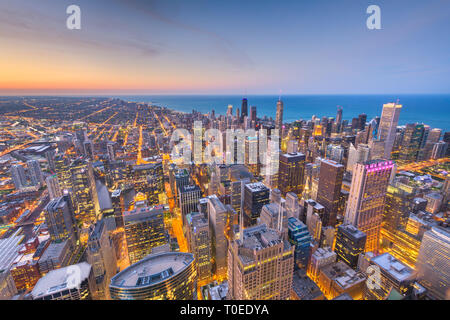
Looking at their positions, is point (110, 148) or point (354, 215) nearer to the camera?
point (354, 215)

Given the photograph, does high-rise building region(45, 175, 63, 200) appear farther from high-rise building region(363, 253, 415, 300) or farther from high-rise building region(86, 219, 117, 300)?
high-rise building region(363, 253, 415, 300)

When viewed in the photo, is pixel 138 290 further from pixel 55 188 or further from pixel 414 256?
pixel 414 256

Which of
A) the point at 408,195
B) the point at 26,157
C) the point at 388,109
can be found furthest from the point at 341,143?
the point at 26,157

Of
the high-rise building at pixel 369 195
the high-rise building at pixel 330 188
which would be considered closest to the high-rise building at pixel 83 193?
the high-rise building at pixel 330 188

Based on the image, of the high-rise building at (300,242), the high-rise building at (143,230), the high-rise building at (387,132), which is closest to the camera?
the high-rise building at (300,242)

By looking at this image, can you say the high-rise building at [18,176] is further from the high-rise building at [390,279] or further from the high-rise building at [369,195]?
the high-rise building at [369,195]

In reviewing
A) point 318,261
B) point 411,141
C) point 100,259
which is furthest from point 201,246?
point 411,141
